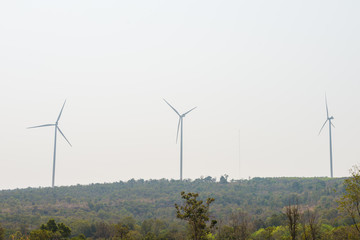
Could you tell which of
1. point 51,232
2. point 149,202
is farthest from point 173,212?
point 51,232

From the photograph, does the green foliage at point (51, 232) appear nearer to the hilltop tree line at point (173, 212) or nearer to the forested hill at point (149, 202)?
the hilltop tree line at point (173, 212)

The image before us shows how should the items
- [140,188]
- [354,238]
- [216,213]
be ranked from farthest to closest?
[140,188]
[216,213]
[354,238]

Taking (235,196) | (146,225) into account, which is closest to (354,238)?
(146,225)

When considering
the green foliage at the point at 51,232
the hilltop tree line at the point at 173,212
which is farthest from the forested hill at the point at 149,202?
the green foliage at the point at 51,232

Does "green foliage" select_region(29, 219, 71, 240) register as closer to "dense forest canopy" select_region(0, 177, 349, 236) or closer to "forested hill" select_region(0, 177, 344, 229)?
"dense forest canopy" select_region(0, 177, 349, 236)

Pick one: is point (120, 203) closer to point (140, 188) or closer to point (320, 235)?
point (140, 188)

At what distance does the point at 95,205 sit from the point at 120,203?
11202mm

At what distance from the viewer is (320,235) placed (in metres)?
82.4

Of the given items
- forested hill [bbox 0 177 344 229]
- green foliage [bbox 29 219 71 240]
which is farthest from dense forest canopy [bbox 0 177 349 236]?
green foliage [bbox 29 219 71 240]

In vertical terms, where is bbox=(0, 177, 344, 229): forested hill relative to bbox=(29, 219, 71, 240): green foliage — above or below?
above

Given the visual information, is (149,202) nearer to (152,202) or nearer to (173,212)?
(152,202)

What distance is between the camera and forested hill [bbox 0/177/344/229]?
433 feet

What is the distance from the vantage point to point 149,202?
549ft

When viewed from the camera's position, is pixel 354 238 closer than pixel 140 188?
Yes
